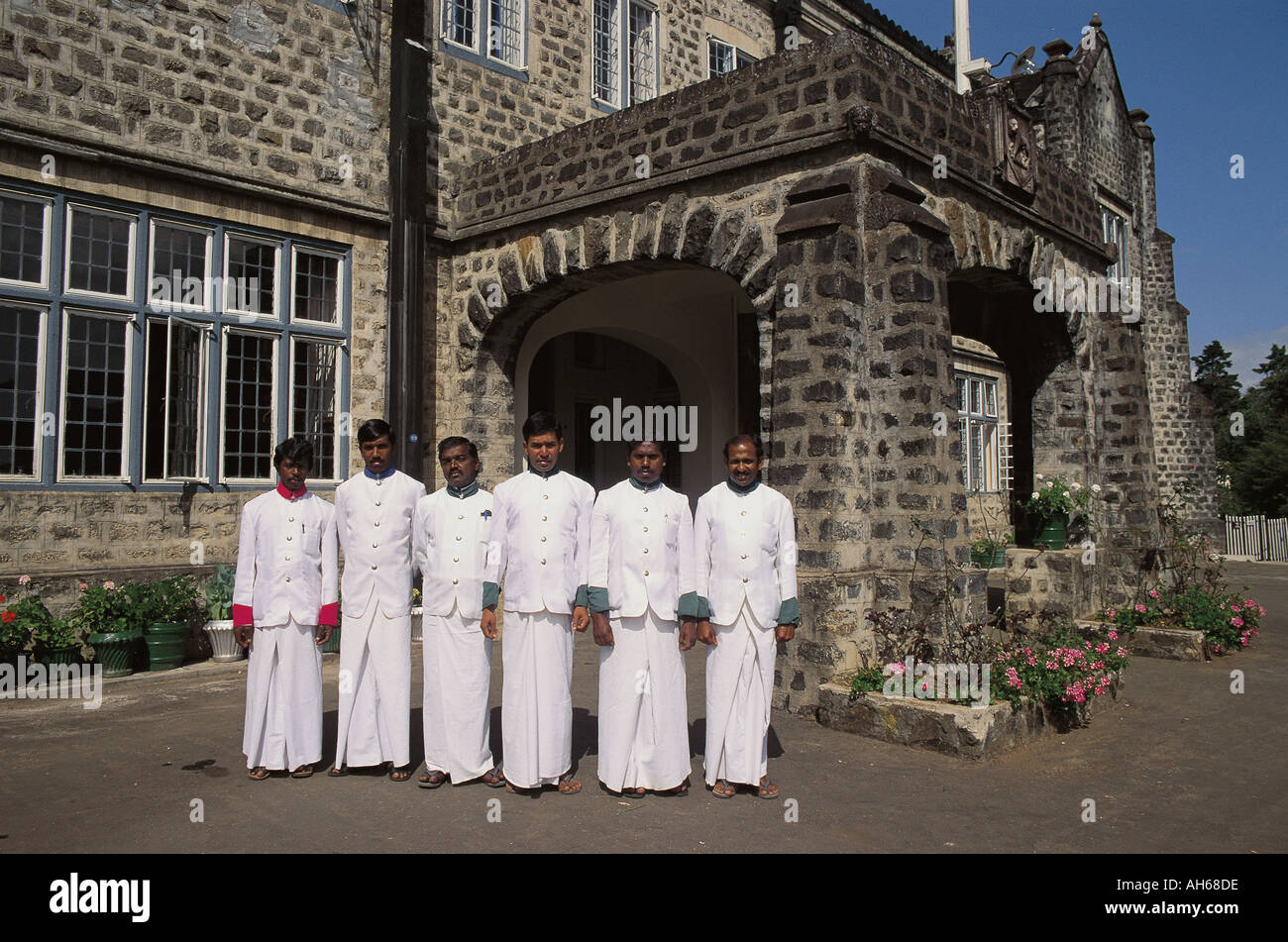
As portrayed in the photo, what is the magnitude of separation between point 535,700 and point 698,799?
968mm

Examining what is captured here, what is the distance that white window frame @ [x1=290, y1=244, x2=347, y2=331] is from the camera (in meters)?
9.52

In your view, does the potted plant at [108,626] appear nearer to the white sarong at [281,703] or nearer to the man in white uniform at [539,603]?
the white sarong at [281,703]

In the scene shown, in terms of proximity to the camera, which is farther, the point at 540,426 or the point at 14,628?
the point at 14,628

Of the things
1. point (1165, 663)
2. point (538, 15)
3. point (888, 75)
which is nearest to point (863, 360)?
point (888, 75)

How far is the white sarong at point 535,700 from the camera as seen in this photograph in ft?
16.1

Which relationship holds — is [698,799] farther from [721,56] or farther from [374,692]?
[721,56]

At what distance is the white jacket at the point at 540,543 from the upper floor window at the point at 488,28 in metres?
7.61

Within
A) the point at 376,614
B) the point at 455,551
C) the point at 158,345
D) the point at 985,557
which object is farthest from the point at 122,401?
the point at 985,557

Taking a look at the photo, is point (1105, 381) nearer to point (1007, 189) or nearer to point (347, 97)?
point (1007, 189)

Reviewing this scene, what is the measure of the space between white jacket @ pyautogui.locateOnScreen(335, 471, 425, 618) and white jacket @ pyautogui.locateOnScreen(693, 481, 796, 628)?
1.62 m

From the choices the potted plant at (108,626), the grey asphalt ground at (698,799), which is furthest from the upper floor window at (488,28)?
the grey asphalt ground at (698,799)

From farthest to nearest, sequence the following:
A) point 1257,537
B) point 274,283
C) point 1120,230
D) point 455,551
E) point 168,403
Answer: point 1257,537 → point 1120,230 → point 274,283 → point 168,403 → point 455,551

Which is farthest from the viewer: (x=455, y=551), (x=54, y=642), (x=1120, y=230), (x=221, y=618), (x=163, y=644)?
(x=1120, y=230)

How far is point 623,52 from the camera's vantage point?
42.1 ft
